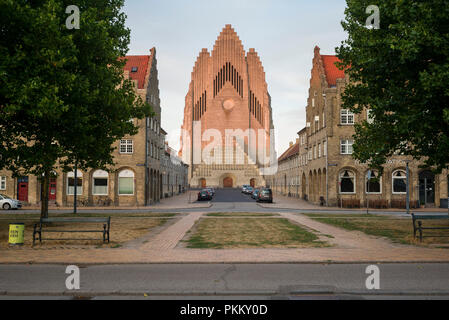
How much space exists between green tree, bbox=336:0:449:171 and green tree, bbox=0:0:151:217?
421 inches

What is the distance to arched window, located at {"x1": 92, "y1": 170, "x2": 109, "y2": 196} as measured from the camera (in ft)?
129

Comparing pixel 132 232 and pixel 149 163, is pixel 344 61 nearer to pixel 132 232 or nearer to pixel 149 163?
pixel 132 232

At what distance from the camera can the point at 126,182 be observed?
39.3 meters

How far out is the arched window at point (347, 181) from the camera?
38.4 metres

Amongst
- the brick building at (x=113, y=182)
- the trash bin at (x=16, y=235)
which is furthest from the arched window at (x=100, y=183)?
the trash bin at (x=16, y=235)

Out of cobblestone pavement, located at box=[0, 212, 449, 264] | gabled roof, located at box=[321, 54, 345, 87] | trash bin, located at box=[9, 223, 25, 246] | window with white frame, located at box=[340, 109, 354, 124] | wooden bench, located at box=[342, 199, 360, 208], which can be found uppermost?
gabled roof, located at box=[321, 54, 345, 87]

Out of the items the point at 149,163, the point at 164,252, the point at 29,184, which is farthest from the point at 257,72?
the point at 164,252

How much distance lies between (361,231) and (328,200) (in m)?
21.5

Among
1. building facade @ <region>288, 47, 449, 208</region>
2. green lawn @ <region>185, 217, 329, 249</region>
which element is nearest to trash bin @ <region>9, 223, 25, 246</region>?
green lawn @ <region>185, 217, 329, 249</region>

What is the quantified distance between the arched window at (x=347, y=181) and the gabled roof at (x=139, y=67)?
2336cm

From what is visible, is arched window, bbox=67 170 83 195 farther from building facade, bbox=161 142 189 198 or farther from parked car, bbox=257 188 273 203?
parked car, bbox=257 188 273 203

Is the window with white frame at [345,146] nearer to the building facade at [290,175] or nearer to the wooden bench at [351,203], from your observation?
the wooden bench at [351,203]

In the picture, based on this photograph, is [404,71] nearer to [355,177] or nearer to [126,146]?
[355,177]

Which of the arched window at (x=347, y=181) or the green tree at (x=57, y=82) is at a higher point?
the green tree at (x=57, y=82)
